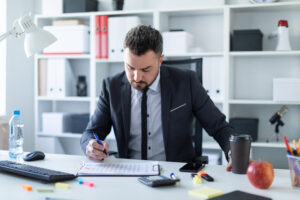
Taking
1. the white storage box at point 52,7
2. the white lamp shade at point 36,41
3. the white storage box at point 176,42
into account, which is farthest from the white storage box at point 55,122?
the white lamp shade at point 36,41

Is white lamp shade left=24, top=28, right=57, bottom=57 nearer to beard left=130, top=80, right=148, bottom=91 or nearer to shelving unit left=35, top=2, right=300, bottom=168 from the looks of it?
beard left=130, top=80, right=148, bottom=91

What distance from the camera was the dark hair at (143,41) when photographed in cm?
→ 168

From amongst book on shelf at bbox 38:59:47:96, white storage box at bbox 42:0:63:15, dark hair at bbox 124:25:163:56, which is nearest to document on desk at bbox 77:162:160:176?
dark hair at bbox 124:25:163:56

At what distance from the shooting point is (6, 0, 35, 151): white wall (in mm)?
3447

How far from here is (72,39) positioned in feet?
11.2

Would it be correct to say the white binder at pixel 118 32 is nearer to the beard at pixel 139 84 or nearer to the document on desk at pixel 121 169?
the beard at pixel 139 84

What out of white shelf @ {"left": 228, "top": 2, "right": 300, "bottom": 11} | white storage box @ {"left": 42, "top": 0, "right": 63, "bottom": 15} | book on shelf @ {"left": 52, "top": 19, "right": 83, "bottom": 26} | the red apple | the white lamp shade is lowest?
the red apple

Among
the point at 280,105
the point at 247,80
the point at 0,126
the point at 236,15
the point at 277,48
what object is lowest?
the point at 0,126

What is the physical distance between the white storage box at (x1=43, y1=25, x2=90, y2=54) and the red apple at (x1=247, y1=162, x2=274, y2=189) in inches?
98.3

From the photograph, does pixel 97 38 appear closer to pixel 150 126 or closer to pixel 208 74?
pixel 208 74

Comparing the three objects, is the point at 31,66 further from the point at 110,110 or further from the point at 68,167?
the point at 68,167

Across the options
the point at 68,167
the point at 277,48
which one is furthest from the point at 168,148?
the point at 277,48

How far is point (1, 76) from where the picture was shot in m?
3.42

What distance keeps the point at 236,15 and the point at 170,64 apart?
130cm
